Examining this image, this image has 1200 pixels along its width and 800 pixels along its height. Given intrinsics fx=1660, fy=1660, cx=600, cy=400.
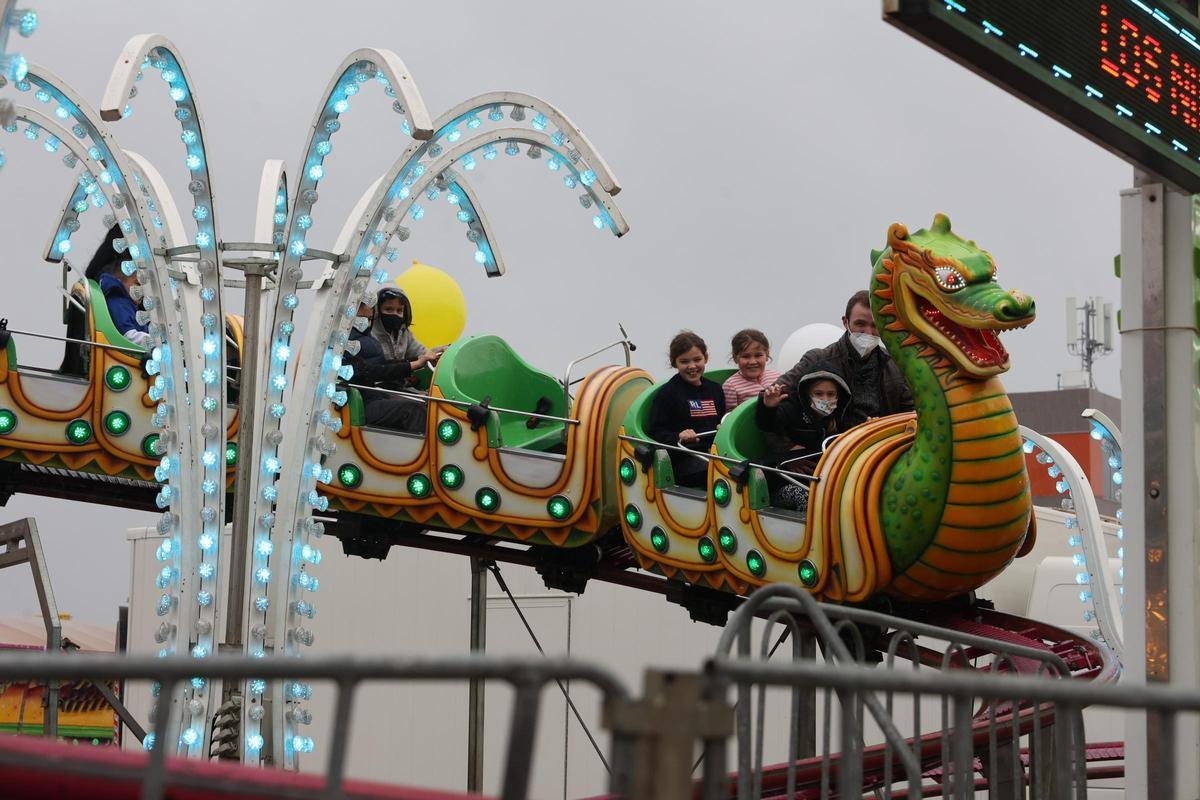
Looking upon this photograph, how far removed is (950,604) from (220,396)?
12.9 feet

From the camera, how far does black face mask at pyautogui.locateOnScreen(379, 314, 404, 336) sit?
10227 millimetres

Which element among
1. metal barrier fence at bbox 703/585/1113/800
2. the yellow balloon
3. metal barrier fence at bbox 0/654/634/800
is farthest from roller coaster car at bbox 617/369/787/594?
metal barrier fence at bbox 0/654/634/800

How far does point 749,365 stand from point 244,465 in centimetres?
357

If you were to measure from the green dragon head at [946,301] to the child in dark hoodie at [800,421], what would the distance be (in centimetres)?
54

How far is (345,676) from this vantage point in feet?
6.20

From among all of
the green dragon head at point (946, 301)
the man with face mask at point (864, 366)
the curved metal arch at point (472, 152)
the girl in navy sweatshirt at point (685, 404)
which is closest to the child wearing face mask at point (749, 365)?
the girl in navy sweatshirt at point (685, 404)

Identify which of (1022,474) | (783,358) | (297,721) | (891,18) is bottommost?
(297,721)

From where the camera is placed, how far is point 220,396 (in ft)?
22.8

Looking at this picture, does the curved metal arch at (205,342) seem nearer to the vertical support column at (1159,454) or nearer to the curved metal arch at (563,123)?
the curved metal arch at (563,123)

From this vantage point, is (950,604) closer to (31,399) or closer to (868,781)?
(868,781)

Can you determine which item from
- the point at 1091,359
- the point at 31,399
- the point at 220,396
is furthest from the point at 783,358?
the point at 1091,359

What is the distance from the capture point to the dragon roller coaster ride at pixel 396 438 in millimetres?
6867

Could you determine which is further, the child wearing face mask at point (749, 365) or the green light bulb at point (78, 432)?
the child wearing face mask at point (749, 365)

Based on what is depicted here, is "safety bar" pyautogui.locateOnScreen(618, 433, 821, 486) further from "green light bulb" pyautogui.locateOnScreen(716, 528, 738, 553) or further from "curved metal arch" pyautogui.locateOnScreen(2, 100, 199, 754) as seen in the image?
"curved metal arch" pyautogui.locateOnScreen(2, 100, 199, 754)
